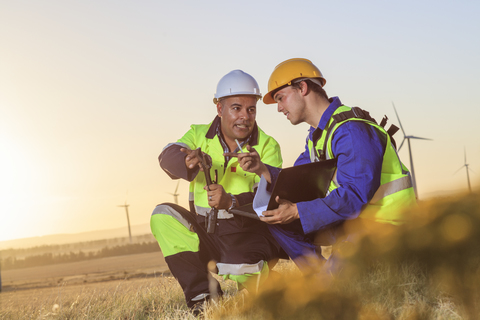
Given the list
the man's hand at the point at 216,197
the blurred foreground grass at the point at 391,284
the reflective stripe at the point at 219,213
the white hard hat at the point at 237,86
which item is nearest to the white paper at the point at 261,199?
the man's hand at the point at 216,197

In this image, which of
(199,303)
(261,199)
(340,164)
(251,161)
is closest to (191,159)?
(251,161)

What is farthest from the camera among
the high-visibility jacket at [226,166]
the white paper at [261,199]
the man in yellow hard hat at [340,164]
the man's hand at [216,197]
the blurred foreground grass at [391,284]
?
the high-visibility jacket at [226,166]

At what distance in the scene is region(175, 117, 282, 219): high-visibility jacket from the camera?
20.9 ft

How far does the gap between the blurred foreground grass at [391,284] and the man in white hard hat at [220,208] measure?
44 centimetres

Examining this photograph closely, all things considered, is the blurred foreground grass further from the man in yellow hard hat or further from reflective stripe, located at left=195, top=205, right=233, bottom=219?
reflective stripe, located at left=195, top=205, right=233, bottom=219

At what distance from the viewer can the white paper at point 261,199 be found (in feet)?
16.1

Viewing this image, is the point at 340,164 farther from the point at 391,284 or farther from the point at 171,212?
the point at 171,212

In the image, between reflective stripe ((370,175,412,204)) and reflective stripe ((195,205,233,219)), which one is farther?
reflective stripe ((195,205,233,219))

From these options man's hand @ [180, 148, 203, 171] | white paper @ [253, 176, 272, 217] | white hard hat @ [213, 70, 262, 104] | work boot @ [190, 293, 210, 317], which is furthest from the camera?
white hard hat @ [213, 70, 262, 104]

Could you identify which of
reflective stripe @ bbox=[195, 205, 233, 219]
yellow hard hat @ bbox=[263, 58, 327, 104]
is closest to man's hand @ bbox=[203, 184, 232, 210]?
reflective stripe @ bbox=[195, 205, 233, 219]

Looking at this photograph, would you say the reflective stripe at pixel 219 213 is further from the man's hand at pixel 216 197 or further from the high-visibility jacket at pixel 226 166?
the man's hand at pixel 216 197

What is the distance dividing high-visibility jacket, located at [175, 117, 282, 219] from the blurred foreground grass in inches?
57.1

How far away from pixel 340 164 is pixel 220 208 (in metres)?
2.04

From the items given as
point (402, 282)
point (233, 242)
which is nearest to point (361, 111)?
point (402, 282)
